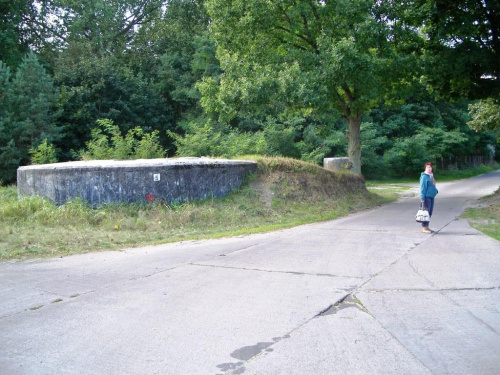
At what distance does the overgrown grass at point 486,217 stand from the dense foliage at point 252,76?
4.30 metres

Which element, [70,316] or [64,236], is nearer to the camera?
[70,316]

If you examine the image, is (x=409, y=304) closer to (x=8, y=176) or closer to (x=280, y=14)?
(x=280, y=14)

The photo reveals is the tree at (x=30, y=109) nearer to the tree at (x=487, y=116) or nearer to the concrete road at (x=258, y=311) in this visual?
the concrete road at (x=258, y=311)

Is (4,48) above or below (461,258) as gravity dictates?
above

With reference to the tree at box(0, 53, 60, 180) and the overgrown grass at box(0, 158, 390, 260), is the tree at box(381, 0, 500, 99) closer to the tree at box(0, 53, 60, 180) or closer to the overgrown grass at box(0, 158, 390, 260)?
the overgrown grass at box(0, 158, 390, 260)

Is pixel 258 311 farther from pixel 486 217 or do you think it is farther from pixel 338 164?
pixel 338 164

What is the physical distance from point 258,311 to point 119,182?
8.89 metres

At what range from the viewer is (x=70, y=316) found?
583cm

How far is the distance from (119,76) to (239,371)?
31.0 meters

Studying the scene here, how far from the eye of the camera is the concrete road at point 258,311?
14.8ft

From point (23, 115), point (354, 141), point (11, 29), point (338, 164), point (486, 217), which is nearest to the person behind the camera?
point (486, 217)

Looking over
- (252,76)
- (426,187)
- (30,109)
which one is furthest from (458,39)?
(30,109)

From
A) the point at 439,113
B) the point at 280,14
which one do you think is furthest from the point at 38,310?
the point at 439,113

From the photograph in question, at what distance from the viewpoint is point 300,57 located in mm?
18250
